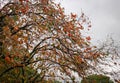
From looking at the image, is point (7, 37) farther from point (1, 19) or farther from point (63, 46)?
point (1, 19)

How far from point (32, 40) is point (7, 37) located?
2883 mm

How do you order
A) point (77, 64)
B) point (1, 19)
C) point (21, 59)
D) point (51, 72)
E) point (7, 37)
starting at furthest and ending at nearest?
point (51, 72) < point (1, 19) < point (21, 59) < point (77, 64) < point (7, 37)

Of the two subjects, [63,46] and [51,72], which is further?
[51,72]

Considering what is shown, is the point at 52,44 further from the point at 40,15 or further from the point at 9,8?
the point at 9,8

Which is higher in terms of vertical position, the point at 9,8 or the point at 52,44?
the point at 9,8

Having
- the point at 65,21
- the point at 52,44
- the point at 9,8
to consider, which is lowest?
the point at 52,44

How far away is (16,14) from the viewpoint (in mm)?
15984

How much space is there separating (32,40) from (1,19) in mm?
1774

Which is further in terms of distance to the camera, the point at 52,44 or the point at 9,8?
the point at 9,8

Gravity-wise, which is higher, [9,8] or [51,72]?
[9,8]

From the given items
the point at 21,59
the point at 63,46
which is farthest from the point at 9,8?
the point at 63,46

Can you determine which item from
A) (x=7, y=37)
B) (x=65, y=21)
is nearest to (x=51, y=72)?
(x=65, y=21)

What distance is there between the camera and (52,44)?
48.4ft

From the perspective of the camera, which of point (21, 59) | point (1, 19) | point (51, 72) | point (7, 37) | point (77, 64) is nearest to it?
point (7, 37)
